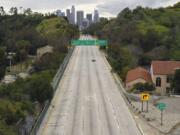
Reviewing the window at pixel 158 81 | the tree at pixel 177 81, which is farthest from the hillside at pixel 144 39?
the tree at pixel 177 81

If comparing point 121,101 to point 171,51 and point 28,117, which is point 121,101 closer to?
point 28,117

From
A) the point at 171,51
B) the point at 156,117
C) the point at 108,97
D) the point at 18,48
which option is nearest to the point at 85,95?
the point at 108,97

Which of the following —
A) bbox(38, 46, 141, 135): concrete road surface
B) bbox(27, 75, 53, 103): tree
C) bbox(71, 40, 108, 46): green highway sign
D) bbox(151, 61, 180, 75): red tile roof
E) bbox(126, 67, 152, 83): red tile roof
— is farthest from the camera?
bbox(71, 40, 108, 46): green highway sign

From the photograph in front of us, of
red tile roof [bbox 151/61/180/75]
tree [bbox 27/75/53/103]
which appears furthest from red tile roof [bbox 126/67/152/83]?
tree [bbox 27/75/53/103]

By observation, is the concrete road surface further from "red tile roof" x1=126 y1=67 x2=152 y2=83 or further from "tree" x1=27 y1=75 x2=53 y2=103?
"red tile roof" x1=126 y1=67 x2=152 y2=83

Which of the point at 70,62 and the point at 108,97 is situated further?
the point at 70,62
